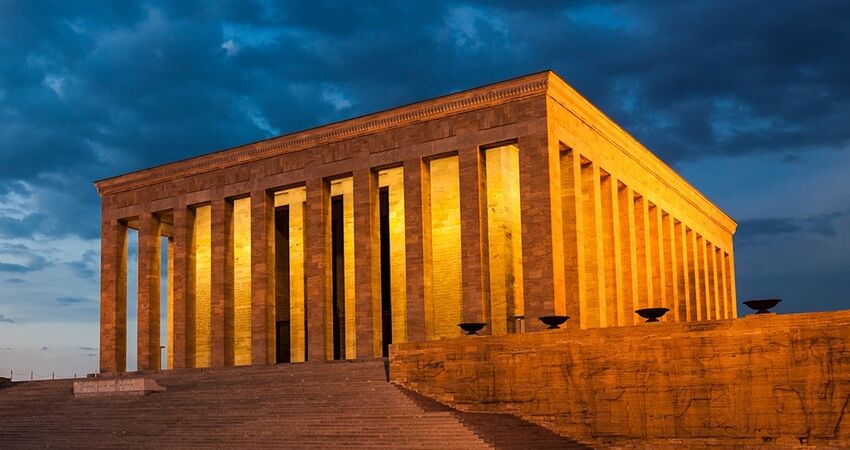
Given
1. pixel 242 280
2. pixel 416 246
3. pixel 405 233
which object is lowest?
pixel 242 280

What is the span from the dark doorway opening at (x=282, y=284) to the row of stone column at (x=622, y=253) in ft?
39.8

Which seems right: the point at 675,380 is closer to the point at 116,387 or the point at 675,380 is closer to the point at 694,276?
the point at 116,387

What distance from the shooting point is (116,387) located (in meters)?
27.3

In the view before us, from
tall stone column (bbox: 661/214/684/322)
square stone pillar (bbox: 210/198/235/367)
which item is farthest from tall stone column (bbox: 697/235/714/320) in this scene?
square stone pillar (bbox: 210/198/235/367)

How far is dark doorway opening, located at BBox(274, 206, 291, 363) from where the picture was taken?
36.7 metres

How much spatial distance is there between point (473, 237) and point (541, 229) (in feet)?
7.24

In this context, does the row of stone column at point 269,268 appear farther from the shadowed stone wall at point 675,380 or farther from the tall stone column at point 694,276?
the tall stone column at point 694,276

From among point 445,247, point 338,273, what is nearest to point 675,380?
point 445,247

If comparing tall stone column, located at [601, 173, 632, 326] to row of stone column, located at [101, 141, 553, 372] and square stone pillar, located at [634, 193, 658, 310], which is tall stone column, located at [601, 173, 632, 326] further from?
row of stone column, located at [101, 141, 553, 372]

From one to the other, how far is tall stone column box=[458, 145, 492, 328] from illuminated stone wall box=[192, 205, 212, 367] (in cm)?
1285

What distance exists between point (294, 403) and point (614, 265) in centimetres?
1242

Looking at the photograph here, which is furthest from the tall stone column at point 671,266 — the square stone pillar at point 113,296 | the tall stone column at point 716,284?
the square stone pillar at point 113,296

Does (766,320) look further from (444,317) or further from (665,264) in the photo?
(665,264)

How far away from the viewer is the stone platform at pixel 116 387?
88.3 feet
